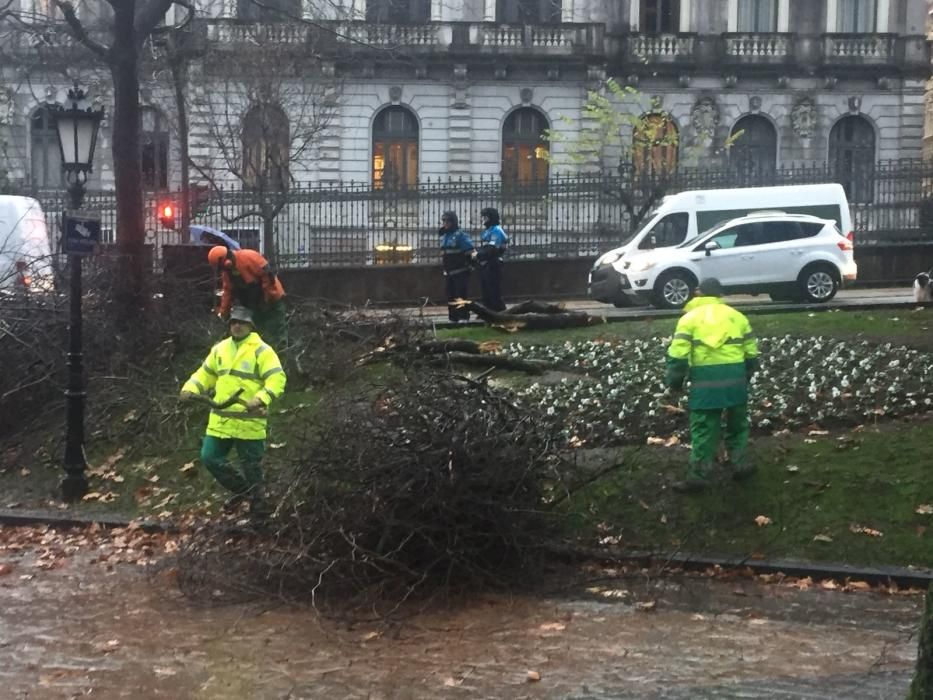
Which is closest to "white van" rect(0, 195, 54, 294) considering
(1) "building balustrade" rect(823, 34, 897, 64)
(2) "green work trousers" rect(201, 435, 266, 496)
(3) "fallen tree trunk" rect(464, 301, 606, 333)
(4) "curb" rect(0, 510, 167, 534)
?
(4) "curb" rect(0, 510, 167, 534)

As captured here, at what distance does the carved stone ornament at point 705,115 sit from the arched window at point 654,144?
109 centimetres

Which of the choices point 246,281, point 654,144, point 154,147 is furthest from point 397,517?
point 654,144

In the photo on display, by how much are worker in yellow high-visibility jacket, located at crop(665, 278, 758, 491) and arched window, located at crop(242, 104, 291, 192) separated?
75.0ft

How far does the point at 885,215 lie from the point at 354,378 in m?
18.8

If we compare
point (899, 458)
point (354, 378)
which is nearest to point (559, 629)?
point (899, 458)

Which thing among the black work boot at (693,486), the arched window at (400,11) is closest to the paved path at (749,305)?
the black work boot at (693,486)

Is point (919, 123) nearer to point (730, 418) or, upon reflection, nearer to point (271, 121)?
point (271, 121)

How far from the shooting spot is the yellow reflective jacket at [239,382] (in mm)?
9586

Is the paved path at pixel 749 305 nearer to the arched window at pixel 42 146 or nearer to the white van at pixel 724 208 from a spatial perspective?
the white van at pixel 724 208

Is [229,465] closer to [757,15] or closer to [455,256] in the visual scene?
[455,256]

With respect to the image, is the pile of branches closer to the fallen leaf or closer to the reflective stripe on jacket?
the fallen leaf

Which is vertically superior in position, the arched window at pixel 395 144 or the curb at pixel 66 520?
the arched window at pixel 395 144

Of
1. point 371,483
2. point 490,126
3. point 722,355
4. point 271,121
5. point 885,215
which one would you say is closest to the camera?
point 371,483

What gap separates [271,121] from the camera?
3281 centimetres
